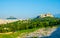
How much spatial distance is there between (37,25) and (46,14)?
18458 mm

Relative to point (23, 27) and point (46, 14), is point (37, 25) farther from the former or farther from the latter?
point (46, 14)

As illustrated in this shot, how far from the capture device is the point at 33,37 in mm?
21859

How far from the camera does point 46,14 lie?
53.9m

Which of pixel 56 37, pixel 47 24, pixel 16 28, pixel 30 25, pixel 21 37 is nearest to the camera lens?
pixel 21 37

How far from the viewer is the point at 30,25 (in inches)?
1371

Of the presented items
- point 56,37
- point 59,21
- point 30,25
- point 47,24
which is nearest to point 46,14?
point 59,21

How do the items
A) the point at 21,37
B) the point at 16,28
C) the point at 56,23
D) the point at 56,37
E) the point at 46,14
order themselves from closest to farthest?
the point at 21,37
the point at 56,37
the point at 16,28
the point at 56,23
the point at 46,14

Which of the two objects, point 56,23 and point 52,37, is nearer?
point 52,37

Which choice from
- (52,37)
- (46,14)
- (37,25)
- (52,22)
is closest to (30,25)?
(37,25)

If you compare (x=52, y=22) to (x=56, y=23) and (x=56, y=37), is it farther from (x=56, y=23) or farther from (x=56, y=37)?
(x=56, y=37)

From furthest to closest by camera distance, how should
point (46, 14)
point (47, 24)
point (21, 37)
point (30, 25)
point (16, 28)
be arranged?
point (46, 14) < point (47, 24) < point (30, 25) < point (16, 28) < point (21, 37)

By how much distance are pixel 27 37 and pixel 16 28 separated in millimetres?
10212

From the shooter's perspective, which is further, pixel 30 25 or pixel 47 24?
pixel 47 24

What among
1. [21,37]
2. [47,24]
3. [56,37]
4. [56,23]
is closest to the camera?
[21,37]
